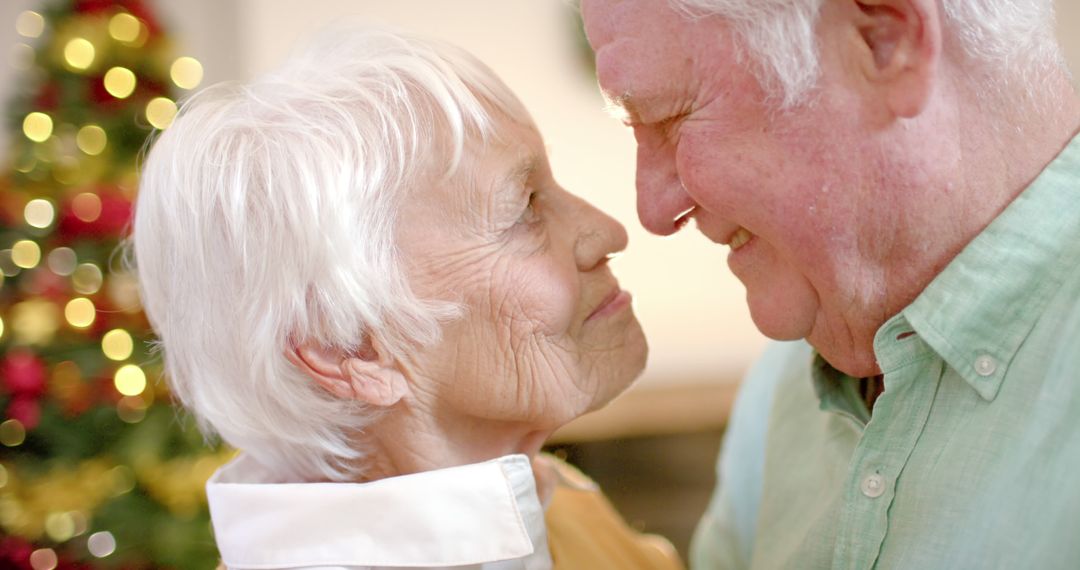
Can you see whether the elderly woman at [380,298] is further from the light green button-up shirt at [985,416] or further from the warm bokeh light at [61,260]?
the warm bokeh light at [61,260]

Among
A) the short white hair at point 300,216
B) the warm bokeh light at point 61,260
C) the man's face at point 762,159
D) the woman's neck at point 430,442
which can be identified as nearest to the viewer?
Answer: the man's face at point 762,159

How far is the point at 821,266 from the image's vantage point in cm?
116

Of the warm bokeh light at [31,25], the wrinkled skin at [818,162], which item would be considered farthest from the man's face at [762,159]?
the warm bokeh light at [31,25]

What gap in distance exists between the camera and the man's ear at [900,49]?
1.02 meters

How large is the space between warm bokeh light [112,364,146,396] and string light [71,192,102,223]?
1.30 ft

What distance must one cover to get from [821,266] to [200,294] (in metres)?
0.81

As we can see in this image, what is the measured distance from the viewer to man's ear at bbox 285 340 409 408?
4.28ft

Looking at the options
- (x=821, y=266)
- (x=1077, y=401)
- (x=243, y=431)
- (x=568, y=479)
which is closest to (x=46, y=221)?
(x=243, y=431)

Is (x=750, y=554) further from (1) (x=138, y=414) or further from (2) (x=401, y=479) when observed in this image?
(1) (x=138, y=414)

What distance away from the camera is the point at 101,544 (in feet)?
8.36

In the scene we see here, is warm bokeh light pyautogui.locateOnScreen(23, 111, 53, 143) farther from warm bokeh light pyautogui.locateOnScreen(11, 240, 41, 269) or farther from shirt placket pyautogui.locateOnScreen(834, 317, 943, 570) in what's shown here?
shirt placket pyautogui.locateOnScreen(834, 317, 943, 570)

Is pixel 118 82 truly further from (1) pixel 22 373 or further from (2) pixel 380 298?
(2) pixel 380 298

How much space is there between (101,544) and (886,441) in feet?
7.07

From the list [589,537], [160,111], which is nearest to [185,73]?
[160,111]
